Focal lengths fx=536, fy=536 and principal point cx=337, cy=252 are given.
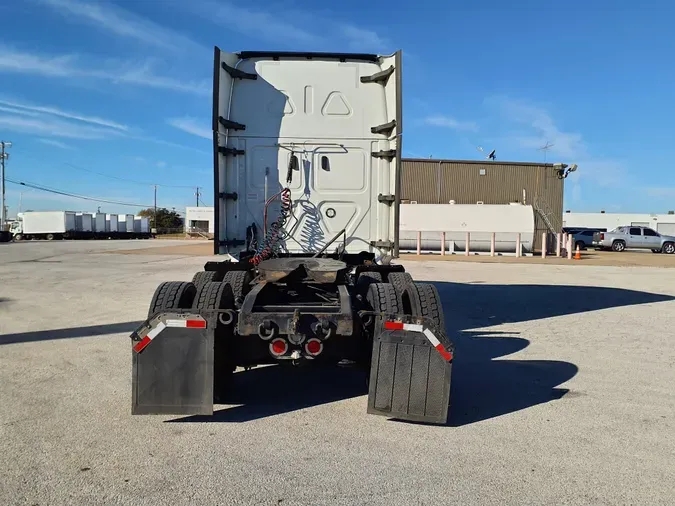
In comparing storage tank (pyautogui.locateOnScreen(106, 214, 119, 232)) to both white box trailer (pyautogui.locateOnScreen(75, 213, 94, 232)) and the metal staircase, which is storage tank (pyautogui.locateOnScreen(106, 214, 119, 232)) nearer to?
white box trailer (pyautogui.locateOnScreen(75, 213, 94, 232))

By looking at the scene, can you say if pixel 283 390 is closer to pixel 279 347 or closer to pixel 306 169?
pixel 279 347

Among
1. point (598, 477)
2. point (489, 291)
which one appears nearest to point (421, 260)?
point (489, 291)

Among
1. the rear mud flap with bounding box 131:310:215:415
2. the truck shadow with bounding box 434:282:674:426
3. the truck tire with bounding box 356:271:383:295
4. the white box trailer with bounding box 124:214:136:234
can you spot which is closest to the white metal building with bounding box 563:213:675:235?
the white box trailer with bounding box 124:214:136:234

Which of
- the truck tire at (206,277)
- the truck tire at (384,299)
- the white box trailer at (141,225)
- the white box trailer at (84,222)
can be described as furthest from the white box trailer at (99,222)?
the truck tire at (384,299)

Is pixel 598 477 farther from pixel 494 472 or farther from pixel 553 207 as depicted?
pixel 553 207

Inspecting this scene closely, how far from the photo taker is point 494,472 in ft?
12.0

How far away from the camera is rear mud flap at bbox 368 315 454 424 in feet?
14.4

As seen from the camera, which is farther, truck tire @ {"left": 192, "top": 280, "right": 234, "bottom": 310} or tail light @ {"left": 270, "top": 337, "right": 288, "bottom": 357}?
truck tire @ {"left": 192, "top": 280, "right": 234, "bottom": 310}

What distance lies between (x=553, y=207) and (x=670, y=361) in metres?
32.1

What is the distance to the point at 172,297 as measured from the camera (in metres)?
4.89

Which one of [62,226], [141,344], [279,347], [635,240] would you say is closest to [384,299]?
[279,347]

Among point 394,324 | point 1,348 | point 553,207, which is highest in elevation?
point 553,207

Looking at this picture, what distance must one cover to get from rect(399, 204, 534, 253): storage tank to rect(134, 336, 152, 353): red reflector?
87.3 feet

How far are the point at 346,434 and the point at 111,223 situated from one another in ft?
223
